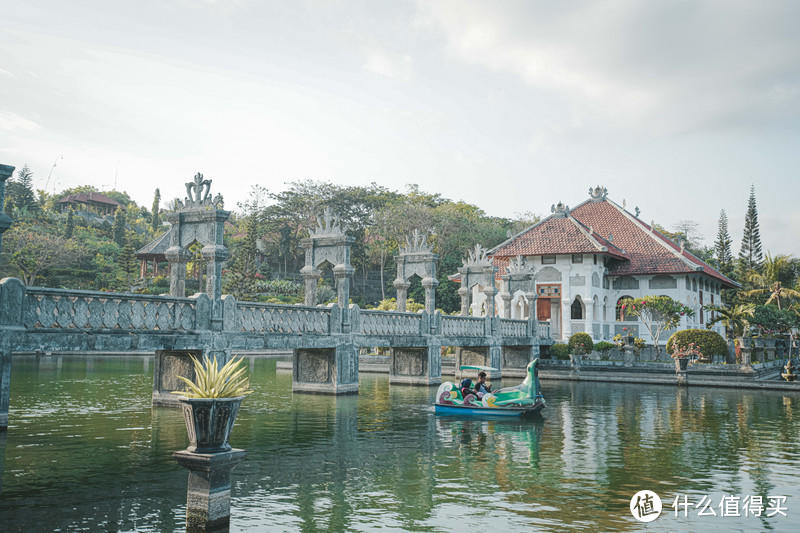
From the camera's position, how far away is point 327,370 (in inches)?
1051

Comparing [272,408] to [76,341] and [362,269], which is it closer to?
[76,341]

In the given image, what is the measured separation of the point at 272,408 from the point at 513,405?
8.27m

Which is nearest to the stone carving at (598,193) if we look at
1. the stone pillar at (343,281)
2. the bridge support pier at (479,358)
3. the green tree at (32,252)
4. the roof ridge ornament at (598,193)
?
the roof ridge ornament at (598,193)

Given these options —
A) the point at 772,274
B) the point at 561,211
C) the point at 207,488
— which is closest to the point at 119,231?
the point at 561,211

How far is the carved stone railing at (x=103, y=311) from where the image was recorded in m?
16.3

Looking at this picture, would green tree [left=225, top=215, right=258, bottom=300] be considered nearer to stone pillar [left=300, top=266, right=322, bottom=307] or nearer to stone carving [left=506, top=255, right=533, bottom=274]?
stone carving [left=506, top=255, right=533, bottom=274]

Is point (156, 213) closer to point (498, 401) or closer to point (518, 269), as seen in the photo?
point (518, 269)

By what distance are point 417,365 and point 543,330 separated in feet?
44.2

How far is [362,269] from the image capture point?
76.4 m

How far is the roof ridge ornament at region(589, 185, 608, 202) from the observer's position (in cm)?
5681

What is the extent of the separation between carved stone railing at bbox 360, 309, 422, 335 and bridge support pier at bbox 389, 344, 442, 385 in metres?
1.60

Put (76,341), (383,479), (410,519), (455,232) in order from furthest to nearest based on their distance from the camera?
(455,232) < (76,341) < (383,479) < (410,519)

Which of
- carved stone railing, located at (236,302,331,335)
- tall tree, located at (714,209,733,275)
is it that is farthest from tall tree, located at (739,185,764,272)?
carved stone railing, located at (236,302,331,335)

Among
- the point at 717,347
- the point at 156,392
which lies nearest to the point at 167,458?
the point at 156,392
